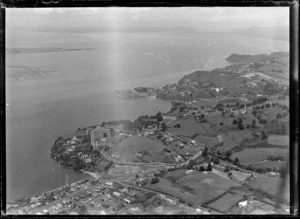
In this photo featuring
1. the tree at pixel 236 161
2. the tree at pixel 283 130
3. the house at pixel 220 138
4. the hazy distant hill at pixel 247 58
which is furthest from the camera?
the hazy distant hill at pixel 247 58

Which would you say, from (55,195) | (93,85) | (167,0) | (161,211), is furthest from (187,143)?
(167,0)

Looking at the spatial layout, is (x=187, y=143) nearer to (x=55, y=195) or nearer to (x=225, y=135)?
(x=225, y=135)

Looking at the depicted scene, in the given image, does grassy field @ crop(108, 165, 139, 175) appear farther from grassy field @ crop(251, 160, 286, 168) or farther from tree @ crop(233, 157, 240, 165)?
grassy field @ crop(251, 160, 286, 168)

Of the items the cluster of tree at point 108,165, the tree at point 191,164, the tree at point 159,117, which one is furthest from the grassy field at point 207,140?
the cluster of tree at point 108,165

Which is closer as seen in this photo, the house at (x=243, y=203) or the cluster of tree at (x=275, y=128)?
the house at (x=243, y=203)

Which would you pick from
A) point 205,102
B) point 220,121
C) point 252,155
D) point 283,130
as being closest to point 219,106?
point 205,102

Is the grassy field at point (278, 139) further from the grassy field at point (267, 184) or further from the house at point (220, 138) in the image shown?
the house at point (220, 138)
